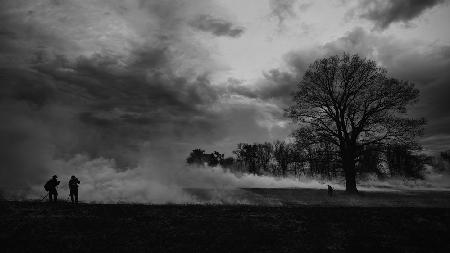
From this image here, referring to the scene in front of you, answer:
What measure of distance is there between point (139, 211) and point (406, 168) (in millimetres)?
27191

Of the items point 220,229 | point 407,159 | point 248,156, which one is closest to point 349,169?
point 407,159

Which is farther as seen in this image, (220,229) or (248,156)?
(248,156)

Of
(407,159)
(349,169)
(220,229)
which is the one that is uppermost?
(407,159)

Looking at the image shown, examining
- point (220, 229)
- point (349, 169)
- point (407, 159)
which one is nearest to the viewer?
point (220, 229)

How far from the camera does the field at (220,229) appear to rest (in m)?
13.8

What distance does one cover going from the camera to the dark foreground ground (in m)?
13.8

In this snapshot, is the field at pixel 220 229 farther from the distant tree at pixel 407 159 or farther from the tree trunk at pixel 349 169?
the tree trunk at pixel 349 169

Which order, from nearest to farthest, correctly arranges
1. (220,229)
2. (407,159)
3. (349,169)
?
(220,229), (407,159), (349,169)

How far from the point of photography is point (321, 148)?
36.5 m

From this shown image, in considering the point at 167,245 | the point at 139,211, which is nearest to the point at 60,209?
the point at 139,211

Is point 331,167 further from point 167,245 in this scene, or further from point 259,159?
point 259,159

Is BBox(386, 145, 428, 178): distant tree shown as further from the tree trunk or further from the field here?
the field

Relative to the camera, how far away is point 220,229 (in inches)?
622

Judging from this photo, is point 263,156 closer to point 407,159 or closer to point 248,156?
point 248,156
